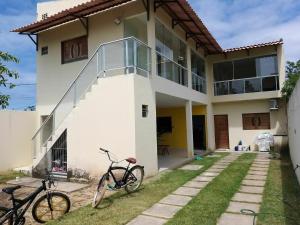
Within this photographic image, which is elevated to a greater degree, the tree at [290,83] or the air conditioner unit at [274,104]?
the tree at [290,83]

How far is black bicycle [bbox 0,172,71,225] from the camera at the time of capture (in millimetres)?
4203

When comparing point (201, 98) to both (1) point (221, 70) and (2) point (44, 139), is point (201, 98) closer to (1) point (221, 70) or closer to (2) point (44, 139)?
(1) point (221, 70)

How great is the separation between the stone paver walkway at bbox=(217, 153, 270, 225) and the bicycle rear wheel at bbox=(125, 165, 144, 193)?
2320 mm

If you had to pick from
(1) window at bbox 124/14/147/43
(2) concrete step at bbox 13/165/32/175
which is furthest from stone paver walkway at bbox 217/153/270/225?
(2) concrete step at bbox 13/165/32/175

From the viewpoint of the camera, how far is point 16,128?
10.9m

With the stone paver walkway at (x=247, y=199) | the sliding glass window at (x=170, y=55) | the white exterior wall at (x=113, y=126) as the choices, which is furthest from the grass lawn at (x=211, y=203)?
the sliding glass window at (x=170, y=55)

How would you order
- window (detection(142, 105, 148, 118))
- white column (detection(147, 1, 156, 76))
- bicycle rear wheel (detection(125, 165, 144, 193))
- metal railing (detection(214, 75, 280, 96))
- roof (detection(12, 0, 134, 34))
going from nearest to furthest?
bicycle rear wheel (detection(125, 165, 144, 193))
window (detection(142, 105, 148, 118))
roof (detection(12, 0, 134, 34))
white column (detection(147, 1, 156, 76))
metal railing (detection(214, 75, 280, 96))

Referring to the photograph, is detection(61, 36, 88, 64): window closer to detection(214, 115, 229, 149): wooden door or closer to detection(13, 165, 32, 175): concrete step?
detection(13, 165, 32, 175): concrete step

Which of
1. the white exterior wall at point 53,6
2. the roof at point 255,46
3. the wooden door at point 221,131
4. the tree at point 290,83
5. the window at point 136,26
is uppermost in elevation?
the white exterior wall at point 53,6

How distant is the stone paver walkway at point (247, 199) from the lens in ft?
15.4

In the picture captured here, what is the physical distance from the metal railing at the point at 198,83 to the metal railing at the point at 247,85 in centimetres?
134

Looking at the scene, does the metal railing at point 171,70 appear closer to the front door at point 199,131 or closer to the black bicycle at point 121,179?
the black bicycle at point 121,179

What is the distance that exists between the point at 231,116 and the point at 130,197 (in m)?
11.9

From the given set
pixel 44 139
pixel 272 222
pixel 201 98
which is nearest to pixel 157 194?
pixel 272 222
